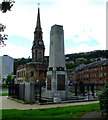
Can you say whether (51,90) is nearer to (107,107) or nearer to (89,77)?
(107,107)

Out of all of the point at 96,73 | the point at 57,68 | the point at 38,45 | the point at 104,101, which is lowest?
the point at 104,101

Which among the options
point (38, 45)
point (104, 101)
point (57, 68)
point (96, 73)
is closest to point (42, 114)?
point (104, 101)

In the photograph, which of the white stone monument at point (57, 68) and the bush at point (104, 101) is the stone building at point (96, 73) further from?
the bush at point (104, 101)

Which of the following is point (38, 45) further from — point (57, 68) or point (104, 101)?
point (104, 101)

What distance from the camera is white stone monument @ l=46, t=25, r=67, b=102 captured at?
18.7 m

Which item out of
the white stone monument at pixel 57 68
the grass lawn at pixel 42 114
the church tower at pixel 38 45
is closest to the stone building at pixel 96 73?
the church tower at pixel 38 45

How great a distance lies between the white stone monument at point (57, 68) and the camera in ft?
61.5

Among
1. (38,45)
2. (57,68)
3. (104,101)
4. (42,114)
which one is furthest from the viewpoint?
(38,45)

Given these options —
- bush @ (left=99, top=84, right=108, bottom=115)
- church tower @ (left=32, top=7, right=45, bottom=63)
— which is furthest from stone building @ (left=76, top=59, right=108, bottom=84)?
bush @ (left=99, top=84, right=108, bottom=115)

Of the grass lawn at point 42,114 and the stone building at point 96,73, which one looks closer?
the grass lawn at point 42,114

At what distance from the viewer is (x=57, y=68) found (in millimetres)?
19188

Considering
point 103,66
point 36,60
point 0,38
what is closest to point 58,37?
point 0,38

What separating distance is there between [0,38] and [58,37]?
12159 mm

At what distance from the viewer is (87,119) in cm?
853
